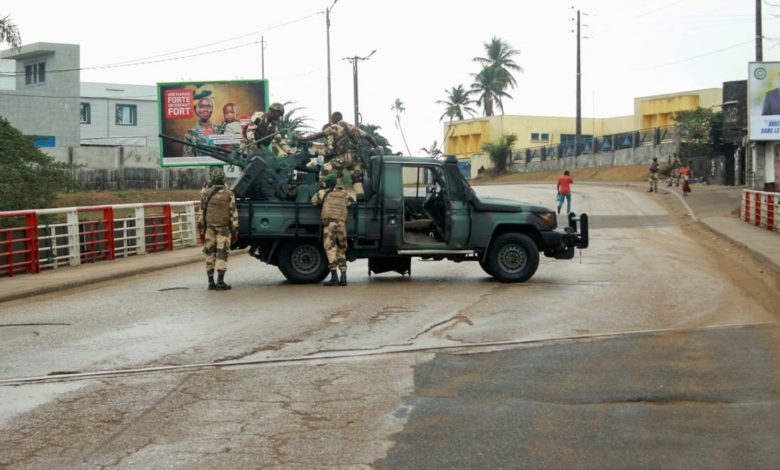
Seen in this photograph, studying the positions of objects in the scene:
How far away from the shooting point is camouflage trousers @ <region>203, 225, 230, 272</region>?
51.0 ft

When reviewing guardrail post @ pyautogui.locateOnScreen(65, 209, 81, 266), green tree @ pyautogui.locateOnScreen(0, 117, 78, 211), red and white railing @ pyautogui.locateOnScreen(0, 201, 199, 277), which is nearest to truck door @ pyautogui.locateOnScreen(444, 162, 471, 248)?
red and white railing @ pyautogui.locateOnScreen(0, 201, 199, 277)

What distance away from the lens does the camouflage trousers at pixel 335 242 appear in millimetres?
15555

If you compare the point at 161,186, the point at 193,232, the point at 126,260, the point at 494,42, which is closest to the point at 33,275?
the point at 126,260

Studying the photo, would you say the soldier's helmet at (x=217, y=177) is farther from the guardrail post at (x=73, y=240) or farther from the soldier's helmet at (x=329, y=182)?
the guardrail post at (x=73, y=240)

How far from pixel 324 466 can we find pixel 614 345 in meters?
4.88

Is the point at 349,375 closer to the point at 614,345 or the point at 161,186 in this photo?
the point at 614,345

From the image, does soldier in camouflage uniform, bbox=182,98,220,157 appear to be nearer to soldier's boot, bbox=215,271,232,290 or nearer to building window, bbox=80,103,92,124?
soldier's boot, bbox=215,271,232,290

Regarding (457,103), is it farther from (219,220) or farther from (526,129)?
(219,220)

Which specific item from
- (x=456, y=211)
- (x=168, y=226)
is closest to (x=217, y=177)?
(x=456, y=211)

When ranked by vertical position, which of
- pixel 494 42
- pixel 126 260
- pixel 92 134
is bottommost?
pixel 126 260

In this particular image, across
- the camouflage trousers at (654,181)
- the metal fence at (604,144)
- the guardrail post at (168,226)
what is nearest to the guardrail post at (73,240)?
the guardrail post at (168,226)

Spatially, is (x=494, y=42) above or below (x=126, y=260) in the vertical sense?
above

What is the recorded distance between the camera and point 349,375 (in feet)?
28.1

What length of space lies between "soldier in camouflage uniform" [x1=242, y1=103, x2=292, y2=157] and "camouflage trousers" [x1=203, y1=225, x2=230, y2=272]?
1.62m
